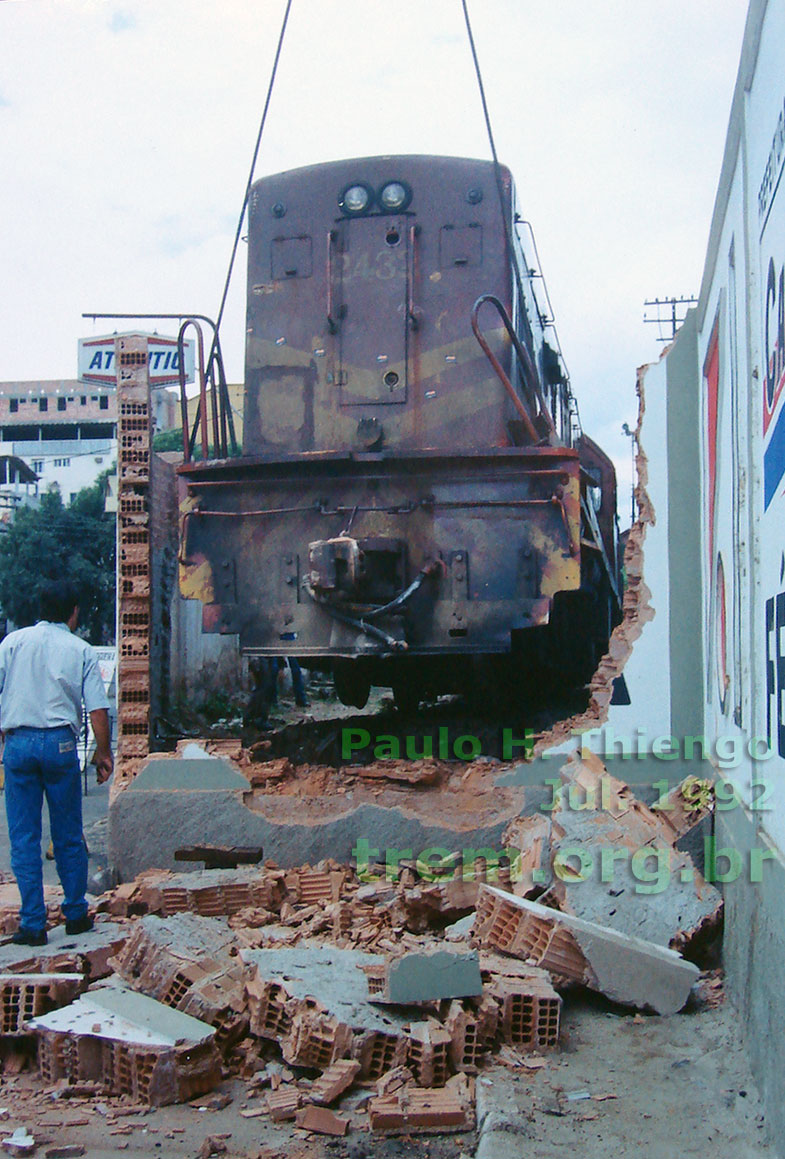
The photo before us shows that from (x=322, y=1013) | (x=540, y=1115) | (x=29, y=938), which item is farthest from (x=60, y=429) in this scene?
(x=540, y=1115)

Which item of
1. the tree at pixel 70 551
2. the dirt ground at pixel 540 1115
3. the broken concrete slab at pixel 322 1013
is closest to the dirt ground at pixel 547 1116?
the dirt ground at pixel 540 1115

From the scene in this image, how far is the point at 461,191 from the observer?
6.82 meters

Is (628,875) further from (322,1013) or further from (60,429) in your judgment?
(60,429)

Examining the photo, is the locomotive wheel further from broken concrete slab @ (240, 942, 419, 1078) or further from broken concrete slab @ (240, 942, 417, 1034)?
broken concrete slab @ (240, 942, 419, 1078)

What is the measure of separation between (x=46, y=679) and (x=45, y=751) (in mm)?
324

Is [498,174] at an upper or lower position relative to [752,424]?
upper

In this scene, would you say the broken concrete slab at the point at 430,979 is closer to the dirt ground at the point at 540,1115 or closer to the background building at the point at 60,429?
the dirt ground at the point at 540,1115

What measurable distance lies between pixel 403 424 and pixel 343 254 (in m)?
1.18

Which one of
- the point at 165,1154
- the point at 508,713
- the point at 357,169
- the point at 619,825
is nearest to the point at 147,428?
the point at 357,169

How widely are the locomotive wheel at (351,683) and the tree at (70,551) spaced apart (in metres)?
26.5

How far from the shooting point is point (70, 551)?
35.1 meters

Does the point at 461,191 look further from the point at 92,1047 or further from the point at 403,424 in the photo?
the point at 92,1047

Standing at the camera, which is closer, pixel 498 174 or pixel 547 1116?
pixel 547 1116

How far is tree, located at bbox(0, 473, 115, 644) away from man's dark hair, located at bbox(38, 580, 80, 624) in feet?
93.5
